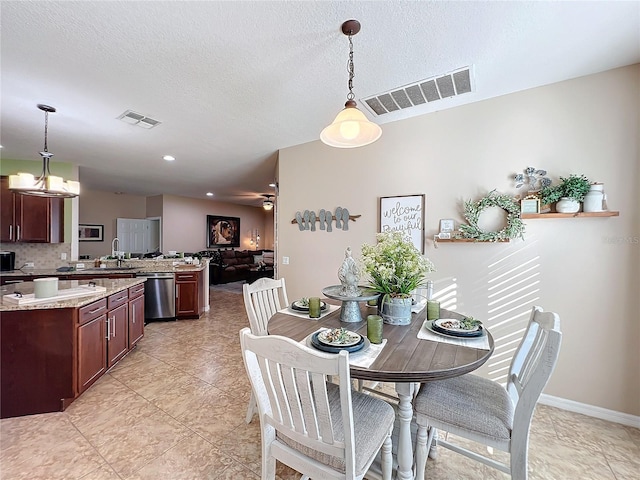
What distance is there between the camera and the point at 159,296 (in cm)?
468

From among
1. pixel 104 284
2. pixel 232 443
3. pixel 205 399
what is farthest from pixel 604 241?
pixel 104 284

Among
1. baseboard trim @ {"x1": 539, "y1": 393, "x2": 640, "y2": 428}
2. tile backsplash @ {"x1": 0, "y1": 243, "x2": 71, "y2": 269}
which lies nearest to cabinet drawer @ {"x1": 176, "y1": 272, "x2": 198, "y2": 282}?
tile backsplash @ {"x1": 0, "y1": 243, "x2": 71, "y2": 269}

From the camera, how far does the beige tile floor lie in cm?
168

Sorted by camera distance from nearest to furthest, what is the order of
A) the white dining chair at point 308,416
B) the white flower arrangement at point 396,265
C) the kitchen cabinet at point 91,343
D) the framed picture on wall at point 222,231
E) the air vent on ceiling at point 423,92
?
the white dining chair at point 308,416, the white flower arrangement at point 396,265, the air vent on ceiling at point 423,92, the kitchen cabinet at point 91,343, the framed picture on wall at point 222,231

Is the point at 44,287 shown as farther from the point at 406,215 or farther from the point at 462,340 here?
the point at 406,215

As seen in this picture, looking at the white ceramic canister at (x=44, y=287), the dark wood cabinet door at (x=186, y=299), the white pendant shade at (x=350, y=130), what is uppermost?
the white pendant shade at (x=350, y=130)

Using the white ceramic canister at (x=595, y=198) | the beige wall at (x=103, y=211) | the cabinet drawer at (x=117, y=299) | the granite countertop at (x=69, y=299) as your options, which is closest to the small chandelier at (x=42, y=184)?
the granite countertop at (x=69, y=299)

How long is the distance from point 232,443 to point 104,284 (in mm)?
2305

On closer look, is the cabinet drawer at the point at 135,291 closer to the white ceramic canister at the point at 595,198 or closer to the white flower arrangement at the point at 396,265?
the white flower arrangement at the point at 396,265

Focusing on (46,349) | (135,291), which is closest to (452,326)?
(46,349)

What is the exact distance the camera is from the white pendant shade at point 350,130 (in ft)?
5.59

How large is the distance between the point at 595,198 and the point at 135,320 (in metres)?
4.78

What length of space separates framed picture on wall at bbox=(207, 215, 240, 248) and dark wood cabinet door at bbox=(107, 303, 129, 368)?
6.28m

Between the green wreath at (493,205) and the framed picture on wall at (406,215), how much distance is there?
1.35ft
